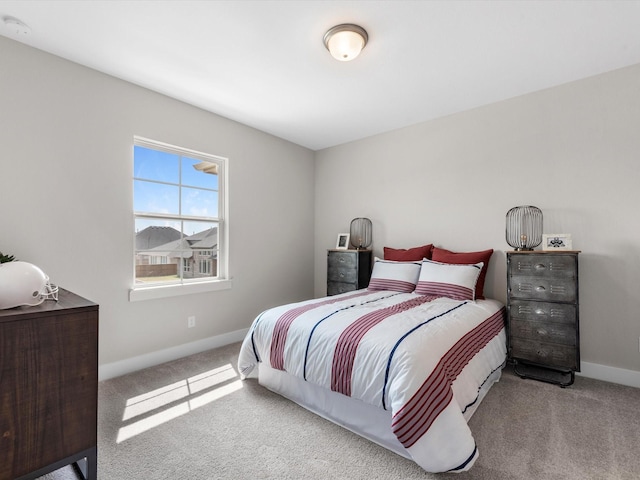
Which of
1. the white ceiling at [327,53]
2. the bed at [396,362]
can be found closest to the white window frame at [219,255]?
the white ceiling at [327,53]

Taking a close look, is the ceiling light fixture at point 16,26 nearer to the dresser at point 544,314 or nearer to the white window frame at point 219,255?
the white window frame at point 219,255

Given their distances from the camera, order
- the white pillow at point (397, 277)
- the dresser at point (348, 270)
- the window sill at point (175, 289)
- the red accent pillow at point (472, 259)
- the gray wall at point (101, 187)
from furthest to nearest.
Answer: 1. the dresser at point (348, 270)
2. the white pillow at point (397, 277)
3. the red accent pillow at point (472, 259)
4. the window sill at point (175, 289)
5. the gray wall at point (101, 187)

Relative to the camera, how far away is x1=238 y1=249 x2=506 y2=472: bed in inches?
60.7

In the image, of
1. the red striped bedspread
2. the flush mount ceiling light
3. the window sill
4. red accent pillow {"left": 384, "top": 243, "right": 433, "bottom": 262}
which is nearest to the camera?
the red striped bedspread

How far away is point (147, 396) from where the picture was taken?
7.73ft

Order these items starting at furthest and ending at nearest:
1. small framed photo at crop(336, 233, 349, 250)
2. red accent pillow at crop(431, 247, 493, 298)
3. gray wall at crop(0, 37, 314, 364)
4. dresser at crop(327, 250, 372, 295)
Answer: small framed photo at crop(336, 233, 349, 250) → dresser at crop(327, 250, 372, 295) → red accent pillow at crop(431, 247, 493, 298) → gray wall at crop(0, 37, 314, 364)

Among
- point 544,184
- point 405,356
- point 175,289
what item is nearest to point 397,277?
point 544,184

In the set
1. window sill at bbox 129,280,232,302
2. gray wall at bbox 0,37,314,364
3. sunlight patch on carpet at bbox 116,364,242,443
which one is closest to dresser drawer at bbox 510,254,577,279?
sunlight patch on carpet at bbox 116,364,242,443

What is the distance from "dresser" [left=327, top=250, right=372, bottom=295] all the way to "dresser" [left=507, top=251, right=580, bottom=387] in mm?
1597

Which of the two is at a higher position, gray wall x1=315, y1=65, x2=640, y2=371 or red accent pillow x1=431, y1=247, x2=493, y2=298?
gray wall x1=315, y1=65, x2=640, y2=371

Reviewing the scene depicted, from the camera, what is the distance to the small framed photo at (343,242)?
4145mm

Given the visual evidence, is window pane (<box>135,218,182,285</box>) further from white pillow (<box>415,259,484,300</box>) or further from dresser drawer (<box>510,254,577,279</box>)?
dresser drawer (<box>510,254,577,279</box>)

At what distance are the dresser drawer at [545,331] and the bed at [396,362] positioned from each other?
129 millimetres

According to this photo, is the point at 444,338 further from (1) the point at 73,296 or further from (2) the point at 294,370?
(1) the point at 73,296
